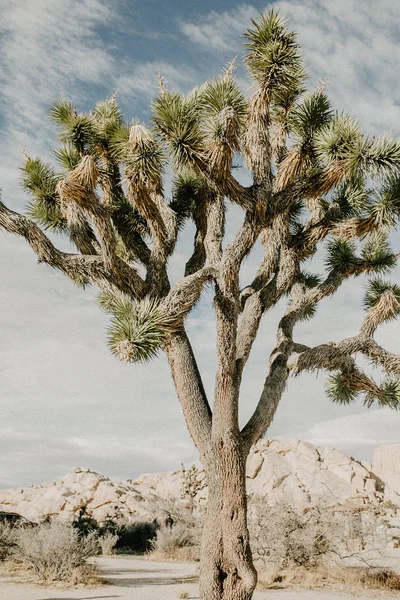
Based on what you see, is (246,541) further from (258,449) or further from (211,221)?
(258,449)

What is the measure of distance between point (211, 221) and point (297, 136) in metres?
1.90

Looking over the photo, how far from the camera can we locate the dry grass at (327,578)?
939 cm

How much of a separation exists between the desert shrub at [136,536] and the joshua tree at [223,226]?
34.8 ft

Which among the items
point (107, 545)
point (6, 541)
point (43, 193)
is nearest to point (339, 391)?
point (43, 193)

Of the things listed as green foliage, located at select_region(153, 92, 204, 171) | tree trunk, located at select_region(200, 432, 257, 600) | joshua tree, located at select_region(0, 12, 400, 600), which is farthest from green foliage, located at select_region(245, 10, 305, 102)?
tree trunk, located at select_region(200, 432, 257, 600)

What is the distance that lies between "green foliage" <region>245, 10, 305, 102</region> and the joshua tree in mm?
18

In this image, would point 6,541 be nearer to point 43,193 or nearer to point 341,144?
point 43,193

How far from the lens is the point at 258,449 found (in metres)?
28.0

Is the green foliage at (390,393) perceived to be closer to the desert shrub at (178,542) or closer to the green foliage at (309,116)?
the green foliage at (309,116)

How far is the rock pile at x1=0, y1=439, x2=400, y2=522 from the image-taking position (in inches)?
869

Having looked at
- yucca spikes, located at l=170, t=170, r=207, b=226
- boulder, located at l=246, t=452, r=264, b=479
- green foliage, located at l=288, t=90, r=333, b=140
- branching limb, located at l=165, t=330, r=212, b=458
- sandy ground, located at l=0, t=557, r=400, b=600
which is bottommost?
sandy ground, located at l=0, t=557, r=400, b=600

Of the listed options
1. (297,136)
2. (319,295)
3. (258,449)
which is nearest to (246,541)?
(319,295)

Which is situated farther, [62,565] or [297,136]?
Result: [62,565]

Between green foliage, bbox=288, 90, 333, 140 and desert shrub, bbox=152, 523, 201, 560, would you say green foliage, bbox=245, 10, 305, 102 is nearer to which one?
green foliage, bbox=288, 90, 333, 140
